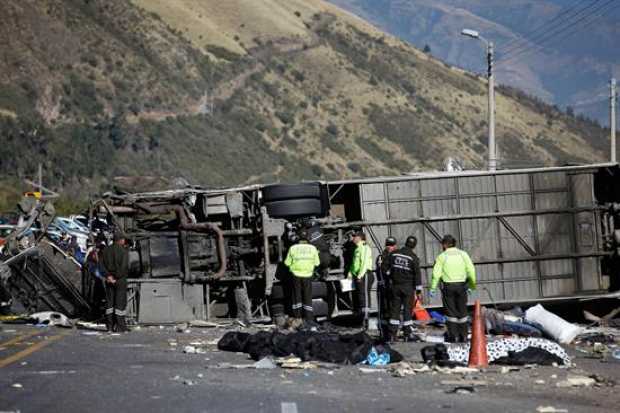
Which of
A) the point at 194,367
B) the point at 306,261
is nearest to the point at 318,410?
→ the point at 194,367

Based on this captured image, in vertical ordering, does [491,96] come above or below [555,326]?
above

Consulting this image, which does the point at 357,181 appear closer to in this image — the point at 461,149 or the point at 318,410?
the point at 318,410

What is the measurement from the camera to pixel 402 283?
20391mm

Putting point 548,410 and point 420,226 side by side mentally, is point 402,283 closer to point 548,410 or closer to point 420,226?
point 420,226

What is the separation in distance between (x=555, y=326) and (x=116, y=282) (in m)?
7.60

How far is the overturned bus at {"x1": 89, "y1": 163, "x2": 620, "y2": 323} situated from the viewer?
2473 centimetres

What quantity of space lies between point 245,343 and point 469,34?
2304cm

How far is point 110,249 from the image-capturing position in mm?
22688

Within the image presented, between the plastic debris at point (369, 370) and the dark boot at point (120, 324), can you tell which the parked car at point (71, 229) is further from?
the plastic debris at point (369, 370)

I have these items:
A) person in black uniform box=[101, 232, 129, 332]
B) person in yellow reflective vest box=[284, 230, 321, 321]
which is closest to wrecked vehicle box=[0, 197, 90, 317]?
person in black uniform box=[101, 232, 129, 332]

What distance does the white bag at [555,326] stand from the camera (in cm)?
2131

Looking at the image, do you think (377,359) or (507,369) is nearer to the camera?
(507,369)

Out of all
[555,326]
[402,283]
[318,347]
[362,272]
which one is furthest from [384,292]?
[318,347]

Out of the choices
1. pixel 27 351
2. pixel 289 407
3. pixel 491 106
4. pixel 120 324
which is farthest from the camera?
pixel 491 106
